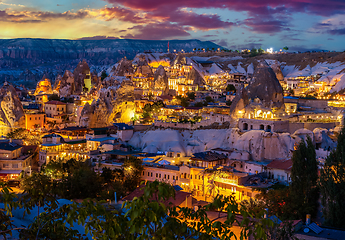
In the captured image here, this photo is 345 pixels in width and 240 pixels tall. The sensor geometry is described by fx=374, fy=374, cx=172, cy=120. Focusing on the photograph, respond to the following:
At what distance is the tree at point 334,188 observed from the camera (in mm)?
22969

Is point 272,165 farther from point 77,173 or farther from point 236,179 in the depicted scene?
point 77,173

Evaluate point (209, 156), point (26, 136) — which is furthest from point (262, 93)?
point (26, 136)

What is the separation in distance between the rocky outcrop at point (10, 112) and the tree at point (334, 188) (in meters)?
54.6

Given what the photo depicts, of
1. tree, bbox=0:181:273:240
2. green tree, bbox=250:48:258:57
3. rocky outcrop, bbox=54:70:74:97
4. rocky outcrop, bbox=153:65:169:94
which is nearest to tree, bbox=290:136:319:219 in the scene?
tree, bbox=0:181:273:240

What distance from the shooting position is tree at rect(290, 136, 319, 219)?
87.0 feet

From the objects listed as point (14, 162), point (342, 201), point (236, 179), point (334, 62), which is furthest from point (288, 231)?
point (334, 62)

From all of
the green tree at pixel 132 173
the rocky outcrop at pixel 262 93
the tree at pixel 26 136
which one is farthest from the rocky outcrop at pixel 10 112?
the rocky outcrop at pixel 262 93

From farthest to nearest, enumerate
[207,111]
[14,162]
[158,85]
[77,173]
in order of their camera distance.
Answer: [158,85] < [207,111] < [14,162] < [77,173]

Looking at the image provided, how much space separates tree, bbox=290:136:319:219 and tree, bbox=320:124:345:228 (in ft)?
6.04

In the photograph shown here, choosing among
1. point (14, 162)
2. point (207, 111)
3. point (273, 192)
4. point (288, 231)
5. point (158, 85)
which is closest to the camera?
point (288, 231)

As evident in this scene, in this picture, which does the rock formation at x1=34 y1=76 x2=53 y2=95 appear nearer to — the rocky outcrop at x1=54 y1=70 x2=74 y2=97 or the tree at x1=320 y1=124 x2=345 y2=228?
the rocky outcrop at x1=54 y1=70 x2=74 y2=97

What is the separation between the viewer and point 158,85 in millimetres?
82000

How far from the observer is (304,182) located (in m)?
27.5

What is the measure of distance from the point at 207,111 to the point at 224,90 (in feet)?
85.4
